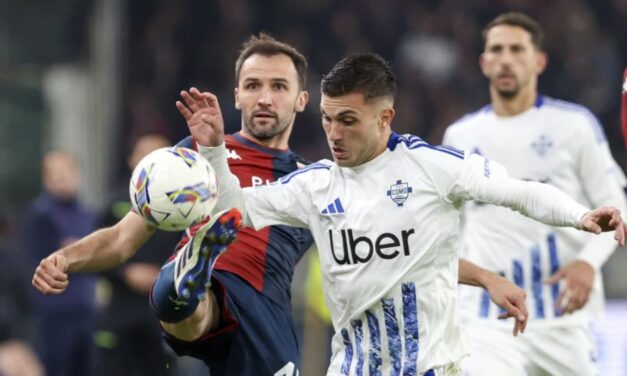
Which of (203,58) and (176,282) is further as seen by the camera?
(203,58)

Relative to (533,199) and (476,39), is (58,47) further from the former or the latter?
(533,199)

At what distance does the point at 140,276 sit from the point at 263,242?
302cm

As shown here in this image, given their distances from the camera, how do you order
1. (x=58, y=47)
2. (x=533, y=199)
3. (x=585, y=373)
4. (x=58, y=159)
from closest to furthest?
(x=533, y=199)
(x=585, y=373)
(x=58, y=159)
(x=58, y=47)

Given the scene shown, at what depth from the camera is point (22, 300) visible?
827 centimetres

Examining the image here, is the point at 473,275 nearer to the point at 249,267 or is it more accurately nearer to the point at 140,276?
the point at 249,267

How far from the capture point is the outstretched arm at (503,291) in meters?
5.42

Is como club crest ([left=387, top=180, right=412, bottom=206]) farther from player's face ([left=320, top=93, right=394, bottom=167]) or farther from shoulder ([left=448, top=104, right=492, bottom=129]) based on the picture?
shoulder ([left=448, top=104, right=492, bottom=129])

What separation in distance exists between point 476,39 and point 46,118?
4.57 meters

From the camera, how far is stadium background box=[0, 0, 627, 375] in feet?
44.8

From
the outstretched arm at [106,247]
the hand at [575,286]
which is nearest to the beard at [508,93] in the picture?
the hand at [575,286]

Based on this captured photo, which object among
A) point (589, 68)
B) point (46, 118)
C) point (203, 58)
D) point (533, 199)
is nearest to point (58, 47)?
point (46, 118)

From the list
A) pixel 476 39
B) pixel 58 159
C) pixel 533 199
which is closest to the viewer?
pixel 533 199

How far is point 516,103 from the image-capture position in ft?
23.8

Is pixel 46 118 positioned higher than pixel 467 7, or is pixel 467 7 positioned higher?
pixel 467 7
